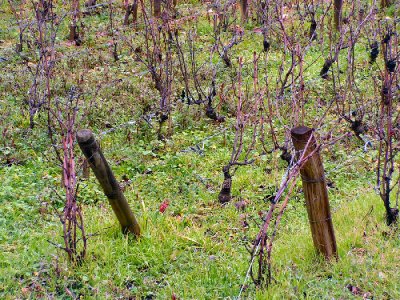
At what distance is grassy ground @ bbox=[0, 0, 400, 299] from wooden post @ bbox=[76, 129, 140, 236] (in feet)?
0.52

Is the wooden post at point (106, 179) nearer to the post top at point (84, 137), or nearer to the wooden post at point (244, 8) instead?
the post top at point (84, 137)

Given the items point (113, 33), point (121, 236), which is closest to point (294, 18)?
point (113, 33)

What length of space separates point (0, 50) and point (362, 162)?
7.68m

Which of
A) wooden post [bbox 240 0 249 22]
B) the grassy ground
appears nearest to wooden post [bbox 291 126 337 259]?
the grassy ground

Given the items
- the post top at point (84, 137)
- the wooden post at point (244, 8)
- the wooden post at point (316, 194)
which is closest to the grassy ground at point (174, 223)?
the wooden post at point (316, 194)

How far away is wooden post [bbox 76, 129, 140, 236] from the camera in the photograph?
3785 millimetres

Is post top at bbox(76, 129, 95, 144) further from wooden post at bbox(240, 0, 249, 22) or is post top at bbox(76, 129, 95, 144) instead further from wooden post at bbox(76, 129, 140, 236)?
wooden post at bbox(240, 0, 249, 22)

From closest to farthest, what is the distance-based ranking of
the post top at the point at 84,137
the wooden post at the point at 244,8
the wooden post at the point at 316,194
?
the wooden post at the point at 316,194 < the post top at the point at 84,137 < the wooden post at the point at 244,8

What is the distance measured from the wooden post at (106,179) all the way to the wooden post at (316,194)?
4.46 feet

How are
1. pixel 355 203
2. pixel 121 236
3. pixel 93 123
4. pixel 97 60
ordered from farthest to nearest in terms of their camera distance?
1. pixel 97 60
2. pixel 93 123
3. pixel 355 203
4. pixel 121 236

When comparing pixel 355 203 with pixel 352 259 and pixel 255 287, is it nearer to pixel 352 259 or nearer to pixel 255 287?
pixel 352 259

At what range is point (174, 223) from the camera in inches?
188

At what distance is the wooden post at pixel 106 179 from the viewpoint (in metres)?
3.79

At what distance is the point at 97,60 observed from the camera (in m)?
10.3
